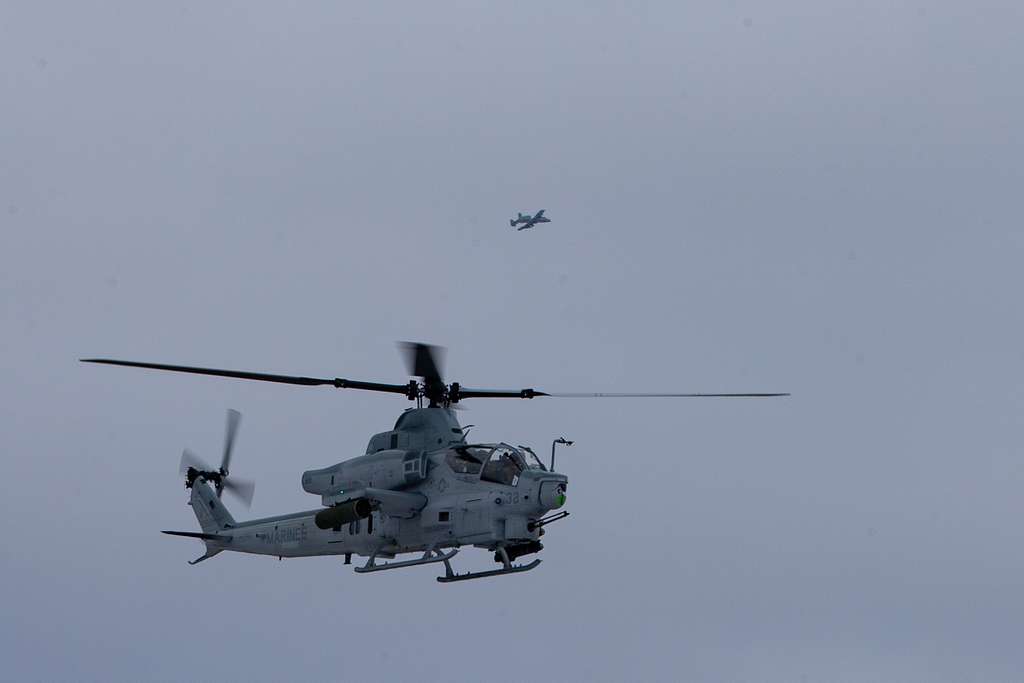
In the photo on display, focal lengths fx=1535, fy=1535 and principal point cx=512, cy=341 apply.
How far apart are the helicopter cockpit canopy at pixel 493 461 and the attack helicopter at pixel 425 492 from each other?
3cm

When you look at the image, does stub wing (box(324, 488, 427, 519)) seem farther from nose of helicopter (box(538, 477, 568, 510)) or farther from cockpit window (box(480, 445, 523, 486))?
nose of helicopter (box(538, 477, 568, 510))

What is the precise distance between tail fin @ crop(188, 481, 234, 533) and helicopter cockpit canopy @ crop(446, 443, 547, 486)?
513 inches

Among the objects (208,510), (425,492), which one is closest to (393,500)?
(425,492)

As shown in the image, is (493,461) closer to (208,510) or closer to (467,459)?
(467,459)

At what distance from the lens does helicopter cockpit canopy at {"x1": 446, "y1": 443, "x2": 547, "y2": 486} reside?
47.9m

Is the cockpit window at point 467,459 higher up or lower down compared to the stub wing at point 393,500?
higher up

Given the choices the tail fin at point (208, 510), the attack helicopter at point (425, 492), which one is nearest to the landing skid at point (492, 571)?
the attack helicopter at point (425, 492)

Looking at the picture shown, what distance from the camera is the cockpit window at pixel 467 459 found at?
48.9 metres

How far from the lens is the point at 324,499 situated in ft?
170

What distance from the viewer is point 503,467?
4806cm

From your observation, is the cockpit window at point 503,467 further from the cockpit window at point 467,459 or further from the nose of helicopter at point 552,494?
the nose of helicopter at point 552,494

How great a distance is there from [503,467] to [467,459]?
1669 mm

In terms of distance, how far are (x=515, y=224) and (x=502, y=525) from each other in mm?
84794

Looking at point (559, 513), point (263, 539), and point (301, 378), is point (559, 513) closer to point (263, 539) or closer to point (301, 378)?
point (301, 378)
